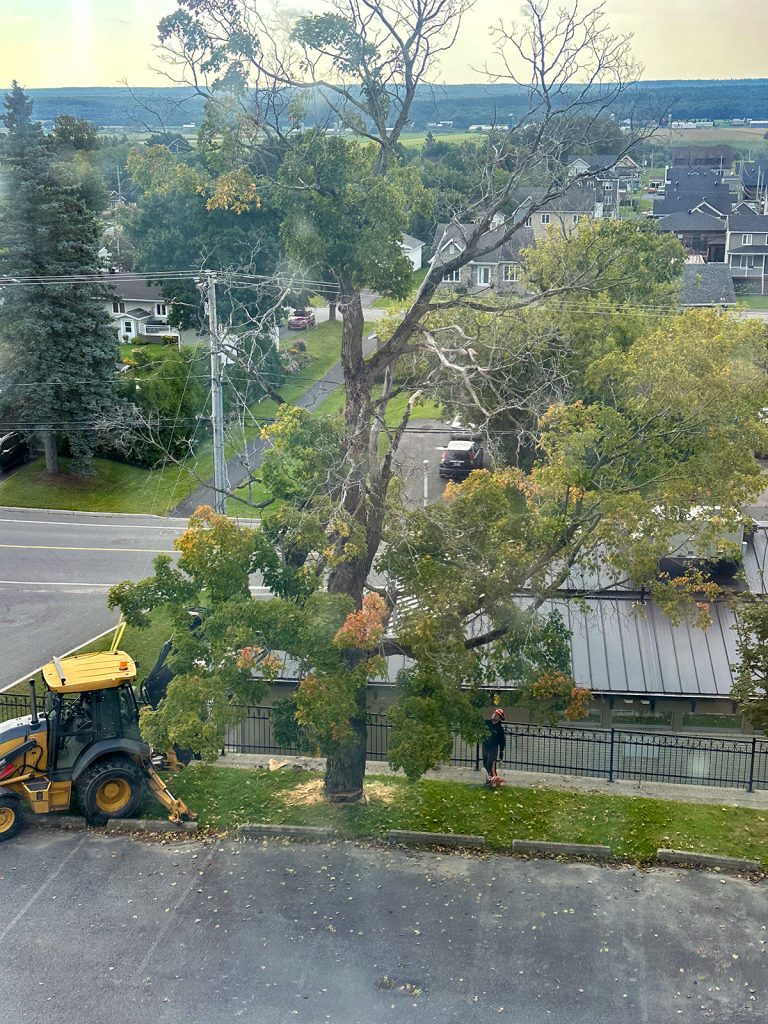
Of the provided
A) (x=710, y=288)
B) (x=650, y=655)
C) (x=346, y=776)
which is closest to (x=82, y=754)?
(x=346, y=776)

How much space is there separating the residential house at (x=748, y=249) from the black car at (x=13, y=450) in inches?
2541

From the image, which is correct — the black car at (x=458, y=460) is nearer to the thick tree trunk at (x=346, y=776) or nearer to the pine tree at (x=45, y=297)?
the pine tree at (x=45, y=297)

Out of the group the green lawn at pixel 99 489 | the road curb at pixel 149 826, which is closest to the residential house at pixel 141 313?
the green lawn at pixel 99 489

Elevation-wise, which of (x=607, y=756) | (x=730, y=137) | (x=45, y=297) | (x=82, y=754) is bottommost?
(x=607, y=756)

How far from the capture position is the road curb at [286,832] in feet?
51.6

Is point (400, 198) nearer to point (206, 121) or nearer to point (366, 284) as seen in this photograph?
point (366, 284)

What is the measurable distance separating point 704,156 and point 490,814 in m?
153

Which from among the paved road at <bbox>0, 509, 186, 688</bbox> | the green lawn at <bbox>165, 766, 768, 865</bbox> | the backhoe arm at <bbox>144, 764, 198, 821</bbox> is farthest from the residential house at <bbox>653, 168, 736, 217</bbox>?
the backhoe arm at <bbox>144, 764, 198, 821</bbox>

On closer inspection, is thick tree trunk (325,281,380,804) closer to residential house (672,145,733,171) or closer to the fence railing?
the fence railing

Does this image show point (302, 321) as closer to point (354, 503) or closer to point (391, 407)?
point (391, 407)

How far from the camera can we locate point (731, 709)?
68.1ft

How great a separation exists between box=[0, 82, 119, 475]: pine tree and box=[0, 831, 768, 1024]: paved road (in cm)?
2294

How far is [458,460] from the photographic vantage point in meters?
40.5

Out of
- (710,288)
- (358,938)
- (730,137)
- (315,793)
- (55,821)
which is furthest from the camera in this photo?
(730,137)
